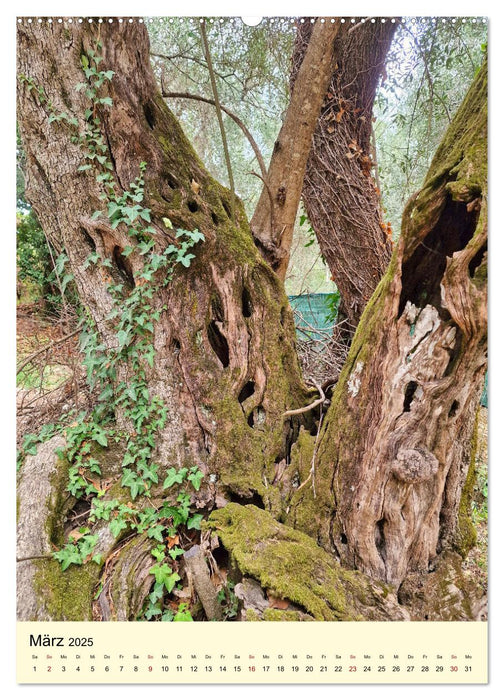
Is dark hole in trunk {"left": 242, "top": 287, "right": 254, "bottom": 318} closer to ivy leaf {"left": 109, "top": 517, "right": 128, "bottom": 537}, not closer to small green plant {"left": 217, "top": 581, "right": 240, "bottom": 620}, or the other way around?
ivy leaf {"left": 109, "top": 517, "right": 128, "bottom": 537}

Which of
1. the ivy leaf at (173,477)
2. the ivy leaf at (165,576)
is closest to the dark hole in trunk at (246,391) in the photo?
the ivy leaf at (173,477)

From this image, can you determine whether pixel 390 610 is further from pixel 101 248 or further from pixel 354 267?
pixel 354 267

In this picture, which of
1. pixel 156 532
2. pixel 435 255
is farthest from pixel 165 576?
pixel 435 255

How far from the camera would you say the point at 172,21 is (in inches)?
94.2

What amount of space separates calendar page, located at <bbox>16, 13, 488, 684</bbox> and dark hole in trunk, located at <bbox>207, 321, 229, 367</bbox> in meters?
0.02

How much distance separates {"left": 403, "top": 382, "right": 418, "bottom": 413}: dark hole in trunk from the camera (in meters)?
1.82

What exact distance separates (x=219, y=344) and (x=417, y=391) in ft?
3.73

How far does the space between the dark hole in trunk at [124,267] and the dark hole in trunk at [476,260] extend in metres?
1.70

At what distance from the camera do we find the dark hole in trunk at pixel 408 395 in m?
1.82

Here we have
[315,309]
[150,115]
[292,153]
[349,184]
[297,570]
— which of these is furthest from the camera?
[315,309]

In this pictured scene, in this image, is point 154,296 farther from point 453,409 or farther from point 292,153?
point 453,409

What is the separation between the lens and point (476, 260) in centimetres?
159

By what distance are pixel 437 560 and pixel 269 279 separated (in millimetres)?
1808
